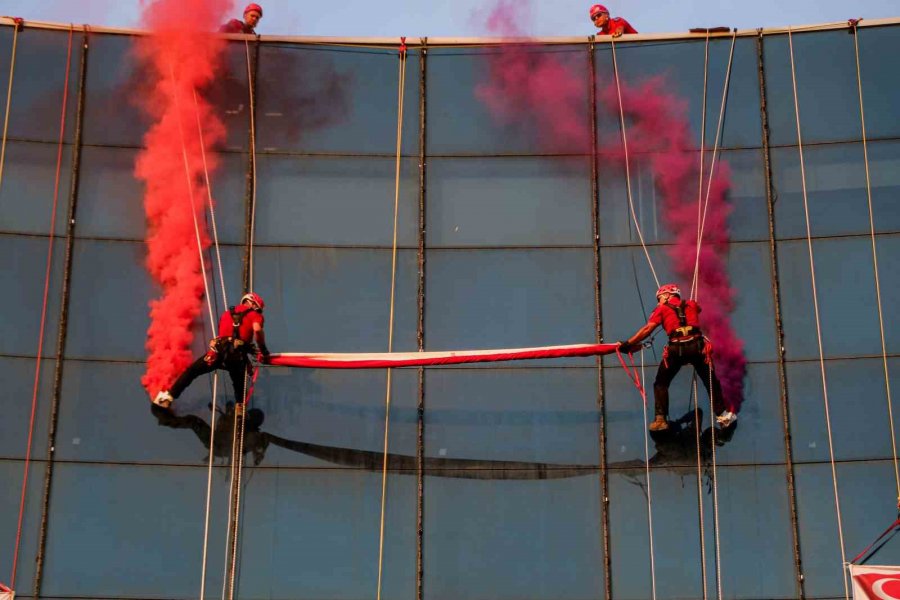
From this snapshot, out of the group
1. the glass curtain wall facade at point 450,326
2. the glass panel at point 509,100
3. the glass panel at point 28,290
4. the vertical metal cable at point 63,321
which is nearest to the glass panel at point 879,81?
the glass curtain wall facade at point 450,326

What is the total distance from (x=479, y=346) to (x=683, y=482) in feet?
10.6

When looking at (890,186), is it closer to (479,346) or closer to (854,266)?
(854,266)

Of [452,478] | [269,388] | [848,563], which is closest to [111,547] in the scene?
[269,388]

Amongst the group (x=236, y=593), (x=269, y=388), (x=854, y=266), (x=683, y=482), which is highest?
(x=854, y=266)

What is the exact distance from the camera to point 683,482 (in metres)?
18.6

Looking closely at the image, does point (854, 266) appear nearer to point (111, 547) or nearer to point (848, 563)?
point (848, 563)

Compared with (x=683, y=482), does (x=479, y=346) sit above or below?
above

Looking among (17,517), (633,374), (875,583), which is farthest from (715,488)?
(17,517)

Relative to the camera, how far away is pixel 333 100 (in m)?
20.4

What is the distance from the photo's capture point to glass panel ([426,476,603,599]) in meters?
18.2

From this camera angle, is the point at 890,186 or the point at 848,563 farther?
the point at 890,186

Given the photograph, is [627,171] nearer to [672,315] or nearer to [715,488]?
[672,315]

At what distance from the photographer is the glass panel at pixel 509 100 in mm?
20234

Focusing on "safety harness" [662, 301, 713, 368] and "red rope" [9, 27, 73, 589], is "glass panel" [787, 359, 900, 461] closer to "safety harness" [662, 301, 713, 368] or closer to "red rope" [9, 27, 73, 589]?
"safety harness" [662, 301, 713, 368]
